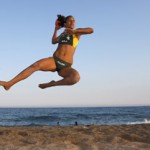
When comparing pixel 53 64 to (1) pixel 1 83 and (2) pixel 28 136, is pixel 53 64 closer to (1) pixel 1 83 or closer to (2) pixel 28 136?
(1) pixel 1 83

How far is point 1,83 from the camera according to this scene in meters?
6.00

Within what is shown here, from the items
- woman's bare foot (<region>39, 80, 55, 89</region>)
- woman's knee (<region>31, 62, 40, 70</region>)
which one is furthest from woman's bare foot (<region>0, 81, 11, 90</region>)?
woman's bare foot (<region>39, 80, 55, 89</region>)

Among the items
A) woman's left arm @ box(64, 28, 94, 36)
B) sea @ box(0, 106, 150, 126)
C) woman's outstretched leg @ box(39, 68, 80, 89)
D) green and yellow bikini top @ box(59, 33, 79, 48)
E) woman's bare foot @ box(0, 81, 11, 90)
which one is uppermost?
woman's left arm @ box(64, 28, 94, 36)

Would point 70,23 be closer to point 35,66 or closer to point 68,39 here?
point 68,39

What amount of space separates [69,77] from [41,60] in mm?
594

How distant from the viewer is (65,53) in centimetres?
620

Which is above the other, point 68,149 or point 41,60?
point 41,60

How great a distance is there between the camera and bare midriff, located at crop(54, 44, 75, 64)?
6.18 metres

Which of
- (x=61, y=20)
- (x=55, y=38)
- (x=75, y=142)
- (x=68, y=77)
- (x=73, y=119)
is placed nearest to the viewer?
(x=68, y=77)

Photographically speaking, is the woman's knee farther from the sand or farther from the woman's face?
the sand

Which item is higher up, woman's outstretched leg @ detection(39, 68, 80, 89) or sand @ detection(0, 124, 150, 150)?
woman's outstretched leg @ detection(39, 68, 80, 89)

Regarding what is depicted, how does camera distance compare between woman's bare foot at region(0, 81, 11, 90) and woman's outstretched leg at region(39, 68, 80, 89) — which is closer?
woman's outstretched leg at region(39, 68, 80, 89)

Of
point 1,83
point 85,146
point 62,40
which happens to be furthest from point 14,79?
point 85,146

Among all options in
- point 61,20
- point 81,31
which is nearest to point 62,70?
point 81,31
